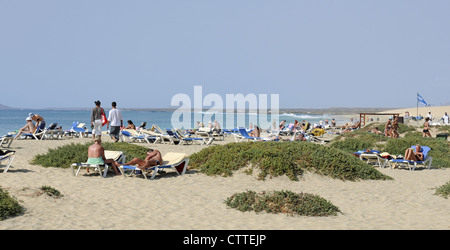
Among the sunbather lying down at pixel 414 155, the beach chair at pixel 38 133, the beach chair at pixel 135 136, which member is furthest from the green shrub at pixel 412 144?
the beach chair at pixel 38 133

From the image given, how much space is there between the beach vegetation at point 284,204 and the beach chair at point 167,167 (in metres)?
2.88

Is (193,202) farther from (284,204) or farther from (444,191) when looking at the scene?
(444,191)

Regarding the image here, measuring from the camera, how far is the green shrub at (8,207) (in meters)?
5.92

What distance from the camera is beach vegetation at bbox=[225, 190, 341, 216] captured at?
690 centimetres

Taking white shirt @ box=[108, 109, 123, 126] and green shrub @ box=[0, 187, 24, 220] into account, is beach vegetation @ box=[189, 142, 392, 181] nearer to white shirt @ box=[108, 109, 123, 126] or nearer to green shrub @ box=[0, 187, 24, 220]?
white shirt @ box=[108, 109, 123, 126]

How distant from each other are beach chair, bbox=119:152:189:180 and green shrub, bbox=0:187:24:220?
3.55 m

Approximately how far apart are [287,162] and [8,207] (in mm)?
6171

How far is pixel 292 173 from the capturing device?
10164mm

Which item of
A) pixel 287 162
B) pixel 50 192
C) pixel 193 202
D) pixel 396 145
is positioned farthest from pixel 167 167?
pixel 396 145

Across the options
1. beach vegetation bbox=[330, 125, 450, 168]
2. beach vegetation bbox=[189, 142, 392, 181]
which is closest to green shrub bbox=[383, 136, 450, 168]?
beach vegetation bbox=[330, 125, 450, 168]

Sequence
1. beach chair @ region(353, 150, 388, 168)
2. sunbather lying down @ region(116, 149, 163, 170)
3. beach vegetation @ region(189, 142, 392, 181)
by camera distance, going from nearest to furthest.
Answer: sunbather lying down @ region(116, 149, 163, 170) < beach vegetation @ region(189, 142, 392, 181) < beach chair @ region(353, 150, 388, 168)

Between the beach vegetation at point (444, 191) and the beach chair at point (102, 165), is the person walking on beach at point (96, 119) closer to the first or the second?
the beach chair at point (102, 165)
